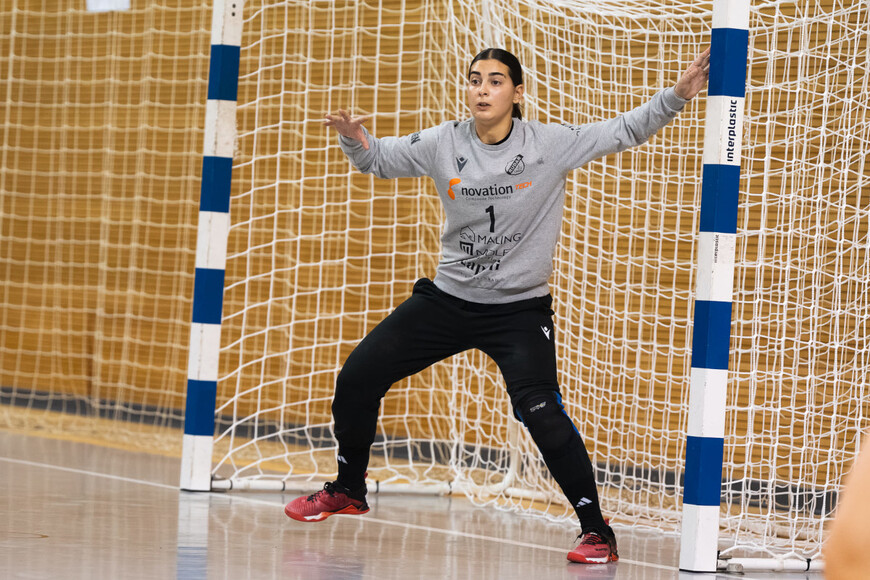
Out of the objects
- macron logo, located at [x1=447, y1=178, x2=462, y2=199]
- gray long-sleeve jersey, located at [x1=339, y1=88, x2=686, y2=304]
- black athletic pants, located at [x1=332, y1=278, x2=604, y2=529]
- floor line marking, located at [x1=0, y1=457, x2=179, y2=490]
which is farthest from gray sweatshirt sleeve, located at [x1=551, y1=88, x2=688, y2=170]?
floor line marking, located at [x1=0, y1=457, x2=179, y2=490]

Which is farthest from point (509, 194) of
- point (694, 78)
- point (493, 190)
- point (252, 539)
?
point (252, 539)

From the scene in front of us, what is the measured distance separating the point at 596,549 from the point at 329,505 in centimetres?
99

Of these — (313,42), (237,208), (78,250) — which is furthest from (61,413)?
(313,42)

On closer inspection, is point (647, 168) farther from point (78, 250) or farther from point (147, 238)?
point (78, 250)

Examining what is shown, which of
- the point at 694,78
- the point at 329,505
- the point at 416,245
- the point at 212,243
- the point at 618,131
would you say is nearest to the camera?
the point at 694,78

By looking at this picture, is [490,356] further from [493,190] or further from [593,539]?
[593,539]

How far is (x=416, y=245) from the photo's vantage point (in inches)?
289

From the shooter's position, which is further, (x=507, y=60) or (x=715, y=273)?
(x=507, y=60)

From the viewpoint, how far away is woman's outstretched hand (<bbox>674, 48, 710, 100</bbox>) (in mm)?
3945

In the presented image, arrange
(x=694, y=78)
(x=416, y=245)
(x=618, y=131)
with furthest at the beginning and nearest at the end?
(x=416, y=245), (x=618, y=131), (x=694, y=78)

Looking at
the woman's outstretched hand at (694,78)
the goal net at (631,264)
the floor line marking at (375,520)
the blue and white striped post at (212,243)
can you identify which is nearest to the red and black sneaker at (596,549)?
the floor line marking at (375,520)

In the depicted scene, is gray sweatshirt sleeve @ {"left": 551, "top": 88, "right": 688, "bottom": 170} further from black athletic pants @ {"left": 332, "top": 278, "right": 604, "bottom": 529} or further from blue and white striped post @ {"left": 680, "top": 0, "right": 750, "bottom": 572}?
black athletic pants @ {"left": 332, "top": 278, "right": 604, "bottom": 529}

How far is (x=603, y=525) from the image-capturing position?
4.17 metres

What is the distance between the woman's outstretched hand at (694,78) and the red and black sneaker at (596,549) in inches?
59.9
